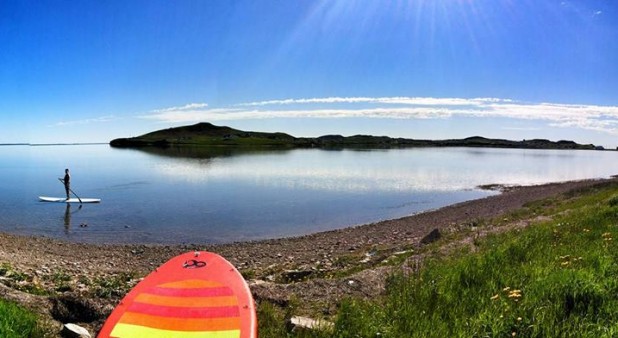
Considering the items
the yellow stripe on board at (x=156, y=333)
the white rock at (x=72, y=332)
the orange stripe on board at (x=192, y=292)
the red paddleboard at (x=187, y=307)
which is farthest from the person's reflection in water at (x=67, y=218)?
the yellow stripe on board at (x=156, y=333)

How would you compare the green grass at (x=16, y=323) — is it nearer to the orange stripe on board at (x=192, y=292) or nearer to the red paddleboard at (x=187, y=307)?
the red paddleboard at (x=187, y=307)

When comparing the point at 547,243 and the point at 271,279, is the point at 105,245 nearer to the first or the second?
the point at 271,279

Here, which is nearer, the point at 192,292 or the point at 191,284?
the point at 192,292

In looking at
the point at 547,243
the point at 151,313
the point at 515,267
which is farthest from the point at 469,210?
the point at 151,313

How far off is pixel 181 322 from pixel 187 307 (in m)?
0.45

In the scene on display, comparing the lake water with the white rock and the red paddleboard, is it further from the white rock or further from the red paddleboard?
the white rock

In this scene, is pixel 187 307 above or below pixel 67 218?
above

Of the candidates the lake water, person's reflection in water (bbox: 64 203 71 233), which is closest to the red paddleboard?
the lake water

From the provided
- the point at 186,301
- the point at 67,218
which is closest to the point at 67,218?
the point at 67,218

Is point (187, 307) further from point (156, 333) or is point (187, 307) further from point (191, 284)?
point (191, 284)

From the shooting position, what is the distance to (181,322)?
6.50 meters

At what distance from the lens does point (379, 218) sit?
3122cm

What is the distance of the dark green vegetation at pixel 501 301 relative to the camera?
535 centimetres

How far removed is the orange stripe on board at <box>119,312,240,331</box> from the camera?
6328 millimetres
